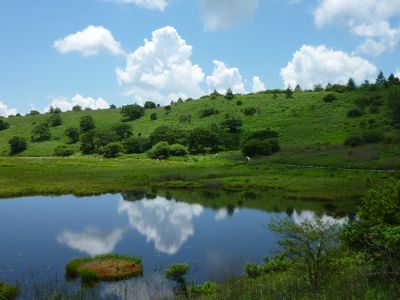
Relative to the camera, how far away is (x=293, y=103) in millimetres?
181125

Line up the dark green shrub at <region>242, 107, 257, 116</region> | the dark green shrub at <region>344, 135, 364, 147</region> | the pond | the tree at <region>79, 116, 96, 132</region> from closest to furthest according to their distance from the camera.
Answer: the pond, the dark green shrub at <region>344, 135, 364, 147</region>, the dark green shrub at <region>242, 107, 257, 116</region>, the tree at <region>79, 116, 96, 132</region>

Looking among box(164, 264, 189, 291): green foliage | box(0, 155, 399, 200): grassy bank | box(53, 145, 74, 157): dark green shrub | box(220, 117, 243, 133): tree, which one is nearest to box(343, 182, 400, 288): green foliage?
box(164, 264, 189, 291): green foliage

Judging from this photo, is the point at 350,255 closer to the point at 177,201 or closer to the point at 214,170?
the point at 177,201

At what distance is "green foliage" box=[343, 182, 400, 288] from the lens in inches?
702

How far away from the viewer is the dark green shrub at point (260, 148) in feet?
403

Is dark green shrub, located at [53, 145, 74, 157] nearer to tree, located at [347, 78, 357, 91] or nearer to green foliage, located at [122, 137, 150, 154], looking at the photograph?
green foliage, located at [122, 137, 150, 154]

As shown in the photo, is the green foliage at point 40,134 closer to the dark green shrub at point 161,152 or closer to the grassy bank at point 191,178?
the dark green shrub at point 161,152

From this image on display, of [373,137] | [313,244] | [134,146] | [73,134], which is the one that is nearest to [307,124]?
[373,137]

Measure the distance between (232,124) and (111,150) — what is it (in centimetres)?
4685

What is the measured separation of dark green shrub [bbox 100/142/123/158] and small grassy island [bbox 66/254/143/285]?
11446cm

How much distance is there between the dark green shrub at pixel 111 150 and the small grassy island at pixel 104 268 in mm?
114459

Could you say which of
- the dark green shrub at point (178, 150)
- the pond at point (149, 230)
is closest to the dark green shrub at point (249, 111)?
the dark green shrub at point (178, 150)

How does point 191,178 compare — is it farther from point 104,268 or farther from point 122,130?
point 122,130

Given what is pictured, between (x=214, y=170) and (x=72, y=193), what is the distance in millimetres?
34608
